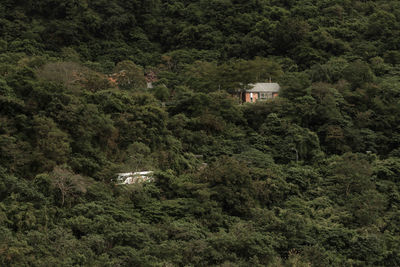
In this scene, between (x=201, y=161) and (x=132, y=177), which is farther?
(x=201, y=161)

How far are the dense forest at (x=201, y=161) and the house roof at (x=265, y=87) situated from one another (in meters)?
0.90

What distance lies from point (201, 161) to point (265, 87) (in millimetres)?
9883

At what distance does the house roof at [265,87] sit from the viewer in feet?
142

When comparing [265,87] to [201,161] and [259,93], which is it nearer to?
[259,93]

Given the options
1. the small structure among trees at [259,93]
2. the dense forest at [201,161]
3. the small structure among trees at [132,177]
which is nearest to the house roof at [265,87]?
the small structure among trees at [259,93]

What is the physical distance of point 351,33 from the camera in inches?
2144

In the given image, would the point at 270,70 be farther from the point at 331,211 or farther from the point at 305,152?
the point at 331,211

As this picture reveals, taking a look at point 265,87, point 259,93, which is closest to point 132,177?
point 259,93

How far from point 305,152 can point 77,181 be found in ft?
49.5

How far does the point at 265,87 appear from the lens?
43.4 meters

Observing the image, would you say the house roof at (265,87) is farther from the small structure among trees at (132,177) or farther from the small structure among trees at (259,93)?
the small structure among trees at (132,177)

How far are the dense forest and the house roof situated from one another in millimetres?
897

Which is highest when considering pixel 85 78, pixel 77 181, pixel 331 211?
pixel 85 78

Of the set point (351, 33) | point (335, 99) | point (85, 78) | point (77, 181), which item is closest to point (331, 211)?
point (335, 99)
